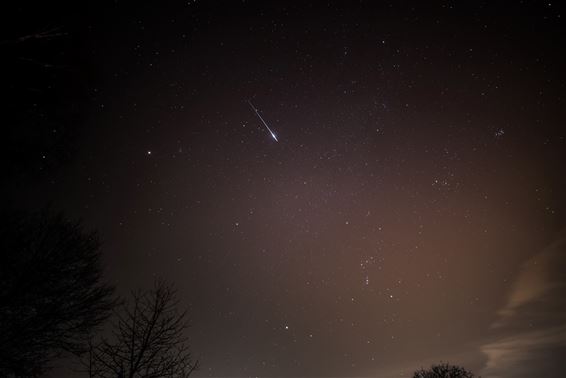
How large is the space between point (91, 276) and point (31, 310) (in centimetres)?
144

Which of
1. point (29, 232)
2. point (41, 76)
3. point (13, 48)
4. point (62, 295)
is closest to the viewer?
point (13, 48)

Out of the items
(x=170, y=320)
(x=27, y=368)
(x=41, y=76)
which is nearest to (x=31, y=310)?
(x=27, y=368)

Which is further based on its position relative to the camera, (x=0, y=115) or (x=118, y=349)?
(x=118, y=349)

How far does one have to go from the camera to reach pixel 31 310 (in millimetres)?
6625

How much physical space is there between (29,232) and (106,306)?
2630 millimetres

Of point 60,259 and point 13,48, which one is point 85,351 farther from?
point 13,48

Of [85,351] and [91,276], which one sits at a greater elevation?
[91,276]

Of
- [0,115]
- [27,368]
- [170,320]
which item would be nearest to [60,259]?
[27,368]

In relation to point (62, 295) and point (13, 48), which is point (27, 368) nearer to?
point (62, 295)

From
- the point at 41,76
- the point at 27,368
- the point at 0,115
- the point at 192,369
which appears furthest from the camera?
the point at 192,369

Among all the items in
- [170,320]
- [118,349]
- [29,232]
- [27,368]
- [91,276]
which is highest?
[29,232]

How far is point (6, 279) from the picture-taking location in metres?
6.66

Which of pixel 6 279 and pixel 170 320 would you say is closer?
pixel 6 279

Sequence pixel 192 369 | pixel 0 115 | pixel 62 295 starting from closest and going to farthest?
pixel 0 115 → pixel 62 295 → pixel 192 369
